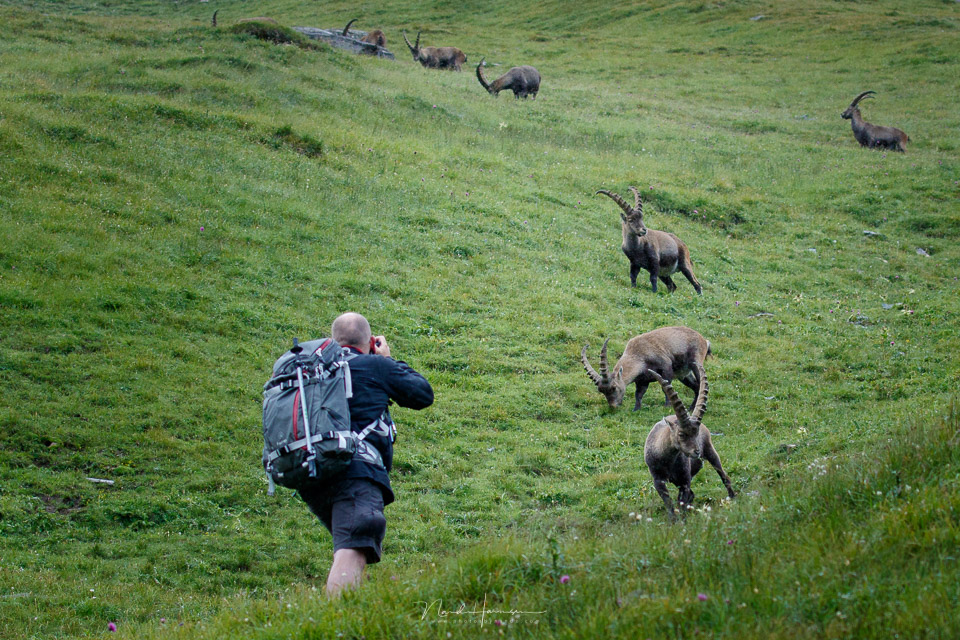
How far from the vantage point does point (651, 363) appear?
12.6m

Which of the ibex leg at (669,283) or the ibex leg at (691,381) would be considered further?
the ibex leg at (669,283)

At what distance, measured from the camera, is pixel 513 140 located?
26203mm

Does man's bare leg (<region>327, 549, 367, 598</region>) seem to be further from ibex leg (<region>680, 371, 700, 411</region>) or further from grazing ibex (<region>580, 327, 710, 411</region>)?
ibex leg (<region>680, 371, 700, 411</region>)

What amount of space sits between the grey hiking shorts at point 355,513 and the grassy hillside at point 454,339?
0.39 m

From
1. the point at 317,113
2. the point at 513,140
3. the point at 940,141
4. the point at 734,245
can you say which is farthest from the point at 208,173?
the point at 940,141

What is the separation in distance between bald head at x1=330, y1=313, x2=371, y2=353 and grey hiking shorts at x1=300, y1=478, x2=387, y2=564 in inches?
44.5

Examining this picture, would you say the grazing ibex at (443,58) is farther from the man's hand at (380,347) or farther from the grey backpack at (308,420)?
the grey backpack at (308,420)

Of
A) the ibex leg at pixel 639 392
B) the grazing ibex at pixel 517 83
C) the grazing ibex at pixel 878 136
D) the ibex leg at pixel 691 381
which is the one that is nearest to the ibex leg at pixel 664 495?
the ibex leg at pixel 639 392

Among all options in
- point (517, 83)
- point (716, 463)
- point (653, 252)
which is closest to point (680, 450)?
point (716, 463)

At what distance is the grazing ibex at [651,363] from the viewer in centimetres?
1240

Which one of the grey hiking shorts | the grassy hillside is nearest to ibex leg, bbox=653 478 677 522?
the grassy hillside

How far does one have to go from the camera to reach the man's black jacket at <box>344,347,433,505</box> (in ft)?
19.5

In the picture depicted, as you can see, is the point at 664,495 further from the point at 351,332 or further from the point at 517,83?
the point at 517,83

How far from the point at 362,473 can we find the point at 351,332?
3.84 ft
